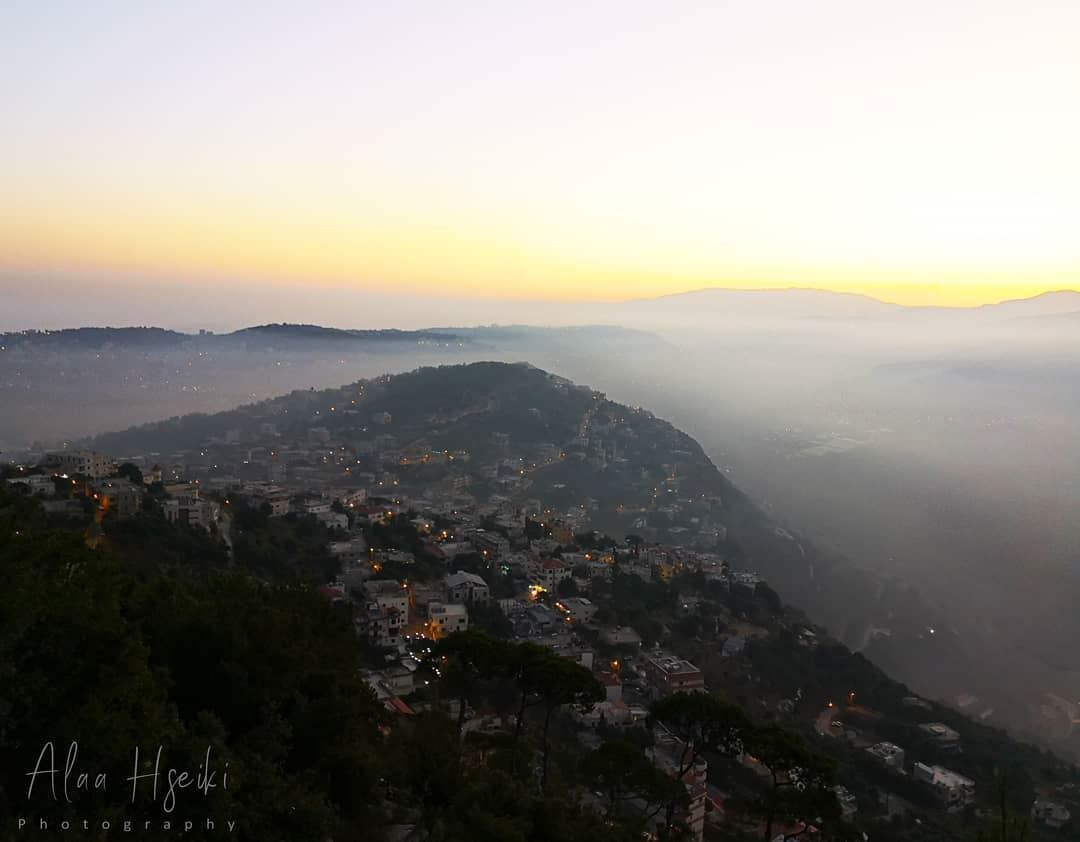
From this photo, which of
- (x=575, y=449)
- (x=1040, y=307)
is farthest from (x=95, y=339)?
(x=1040, y=307)

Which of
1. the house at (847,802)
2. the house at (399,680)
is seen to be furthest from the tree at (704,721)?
the house at (399,680)

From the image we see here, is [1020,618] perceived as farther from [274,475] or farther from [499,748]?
[274,475]

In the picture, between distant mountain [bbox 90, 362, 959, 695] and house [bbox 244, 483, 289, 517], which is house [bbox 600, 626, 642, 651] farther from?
house [bbox 244, 483, 289, 517]

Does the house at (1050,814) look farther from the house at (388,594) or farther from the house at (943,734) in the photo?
the house at (388,594)

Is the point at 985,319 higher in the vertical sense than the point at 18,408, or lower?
higher

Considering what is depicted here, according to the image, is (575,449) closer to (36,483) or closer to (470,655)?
(36,483)

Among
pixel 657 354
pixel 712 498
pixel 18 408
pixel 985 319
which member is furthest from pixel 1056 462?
pixel 985 319
